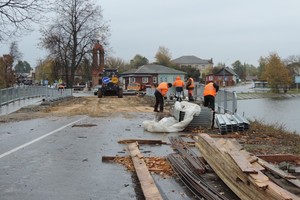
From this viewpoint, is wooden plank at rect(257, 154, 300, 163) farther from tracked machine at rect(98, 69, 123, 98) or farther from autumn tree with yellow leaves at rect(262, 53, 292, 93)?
autumn tree with yellow leaves at rect(262, 53, 292, 93)

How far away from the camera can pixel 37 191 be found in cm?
657

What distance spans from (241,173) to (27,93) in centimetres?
3388

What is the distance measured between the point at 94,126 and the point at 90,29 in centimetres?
4880

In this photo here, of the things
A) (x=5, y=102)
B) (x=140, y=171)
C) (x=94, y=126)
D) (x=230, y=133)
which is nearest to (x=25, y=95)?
(x=5, y=102)

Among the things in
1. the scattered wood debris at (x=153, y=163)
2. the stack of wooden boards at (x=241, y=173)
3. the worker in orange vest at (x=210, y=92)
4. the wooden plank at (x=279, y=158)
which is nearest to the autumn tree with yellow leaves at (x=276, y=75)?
the worker in orange vest at (x=210, y=92)

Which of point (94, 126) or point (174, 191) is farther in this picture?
point (94, 126)

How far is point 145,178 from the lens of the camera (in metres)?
7.02

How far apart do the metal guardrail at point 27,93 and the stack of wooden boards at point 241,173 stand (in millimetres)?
22608

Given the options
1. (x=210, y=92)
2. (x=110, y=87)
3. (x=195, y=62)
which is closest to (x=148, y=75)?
(x=110, y=87)

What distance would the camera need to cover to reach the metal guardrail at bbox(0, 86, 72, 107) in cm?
2915

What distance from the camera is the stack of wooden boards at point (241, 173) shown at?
16.6 feet

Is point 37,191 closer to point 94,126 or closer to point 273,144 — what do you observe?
point 273,144

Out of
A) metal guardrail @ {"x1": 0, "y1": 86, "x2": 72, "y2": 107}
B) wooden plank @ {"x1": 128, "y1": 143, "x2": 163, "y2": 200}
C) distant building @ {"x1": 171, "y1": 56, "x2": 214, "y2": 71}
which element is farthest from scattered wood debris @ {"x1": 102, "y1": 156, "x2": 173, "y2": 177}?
distant building @ {"x1": 171, "y1": 56, "x2": 214, "y2": 71}

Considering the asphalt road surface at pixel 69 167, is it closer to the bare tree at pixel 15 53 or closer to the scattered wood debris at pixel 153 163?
the scattered wood debris at pixel 153 163
